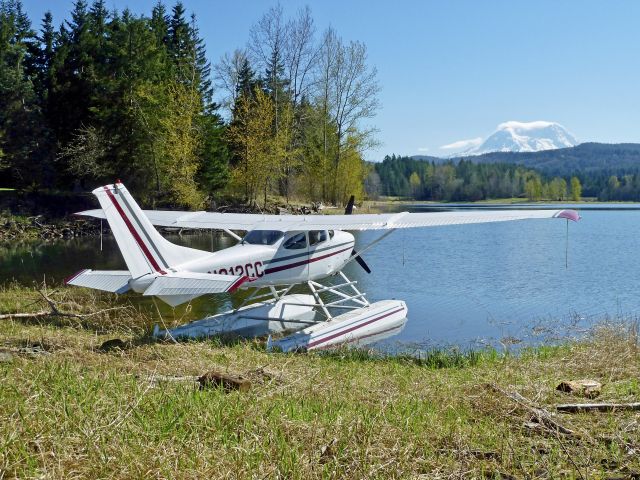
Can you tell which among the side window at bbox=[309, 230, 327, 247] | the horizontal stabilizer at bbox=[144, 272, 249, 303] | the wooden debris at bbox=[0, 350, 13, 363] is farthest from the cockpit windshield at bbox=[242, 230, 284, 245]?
the wooden debris at bbox=[0, 350, 13, 363]

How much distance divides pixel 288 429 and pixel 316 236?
750 centimetres

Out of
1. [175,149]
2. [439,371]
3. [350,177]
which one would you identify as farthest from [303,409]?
[350,177]

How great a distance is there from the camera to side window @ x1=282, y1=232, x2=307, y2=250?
10180 millimetres

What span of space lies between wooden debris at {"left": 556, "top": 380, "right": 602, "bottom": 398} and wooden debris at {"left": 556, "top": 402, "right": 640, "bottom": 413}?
1.59 ft

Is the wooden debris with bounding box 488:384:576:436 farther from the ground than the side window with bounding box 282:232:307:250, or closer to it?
closer to it

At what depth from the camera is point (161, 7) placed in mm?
47188

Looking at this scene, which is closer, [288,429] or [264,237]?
[288,429]

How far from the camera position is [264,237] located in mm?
10086

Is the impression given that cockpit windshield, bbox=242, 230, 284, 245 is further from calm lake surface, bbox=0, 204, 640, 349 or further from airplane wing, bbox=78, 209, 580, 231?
calm lake surface, bbox=0, 204, 640, 349

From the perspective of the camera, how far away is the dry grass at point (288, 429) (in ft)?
9.16

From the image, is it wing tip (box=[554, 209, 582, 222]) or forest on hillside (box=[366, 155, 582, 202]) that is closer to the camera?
wing tip (box=[554, 209, 582, 222])

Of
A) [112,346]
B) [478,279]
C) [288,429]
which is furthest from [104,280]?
[478,279]

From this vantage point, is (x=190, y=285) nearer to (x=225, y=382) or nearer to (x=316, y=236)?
(x=316, y=236)

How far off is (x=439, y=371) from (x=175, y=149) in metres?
30.5
